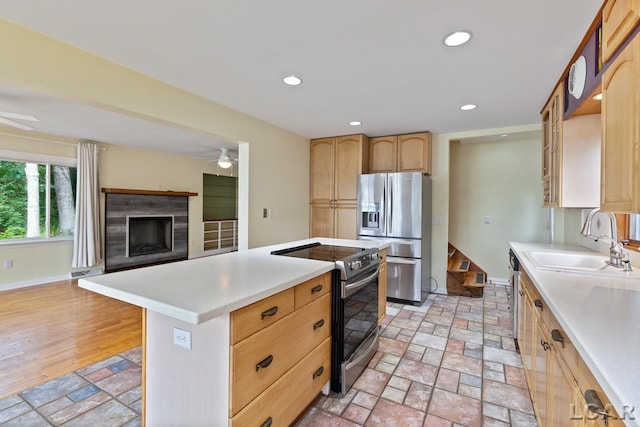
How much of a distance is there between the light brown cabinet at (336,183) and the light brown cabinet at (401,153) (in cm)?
A: 15

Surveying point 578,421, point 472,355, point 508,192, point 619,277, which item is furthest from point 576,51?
point 508,192

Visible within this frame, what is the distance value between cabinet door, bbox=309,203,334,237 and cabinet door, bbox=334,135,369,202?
0.88 feet

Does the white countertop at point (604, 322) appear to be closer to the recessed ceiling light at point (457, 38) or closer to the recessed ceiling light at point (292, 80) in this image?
the recessed ceiling light at point (457, 38)

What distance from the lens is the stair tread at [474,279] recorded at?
4152 millimetres

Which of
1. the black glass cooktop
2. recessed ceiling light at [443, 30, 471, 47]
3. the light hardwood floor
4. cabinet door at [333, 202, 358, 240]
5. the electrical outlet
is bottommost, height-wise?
the light hardwood floor

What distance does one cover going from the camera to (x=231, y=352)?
120cm

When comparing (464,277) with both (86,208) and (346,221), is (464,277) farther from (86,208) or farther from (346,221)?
(86,208)

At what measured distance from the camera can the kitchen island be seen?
47.2 inches

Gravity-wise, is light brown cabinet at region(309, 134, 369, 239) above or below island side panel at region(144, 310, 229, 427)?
above

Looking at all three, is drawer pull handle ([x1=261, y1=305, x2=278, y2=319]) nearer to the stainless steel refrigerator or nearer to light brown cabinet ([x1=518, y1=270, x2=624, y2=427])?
light brown cabinet ([x1=518, y1=270, x2=624, y2=427])

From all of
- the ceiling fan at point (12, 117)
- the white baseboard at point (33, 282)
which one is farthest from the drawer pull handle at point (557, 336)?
the white baseboard at point (33, 282)

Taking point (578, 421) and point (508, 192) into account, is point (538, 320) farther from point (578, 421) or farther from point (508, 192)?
point (508, 192)

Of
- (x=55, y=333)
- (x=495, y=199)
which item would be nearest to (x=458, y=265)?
(x=495, y=199)

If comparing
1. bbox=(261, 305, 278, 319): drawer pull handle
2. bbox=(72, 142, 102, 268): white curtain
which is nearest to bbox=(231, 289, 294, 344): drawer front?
bbox=(261, 305, 278, 319): drawer pull handle
